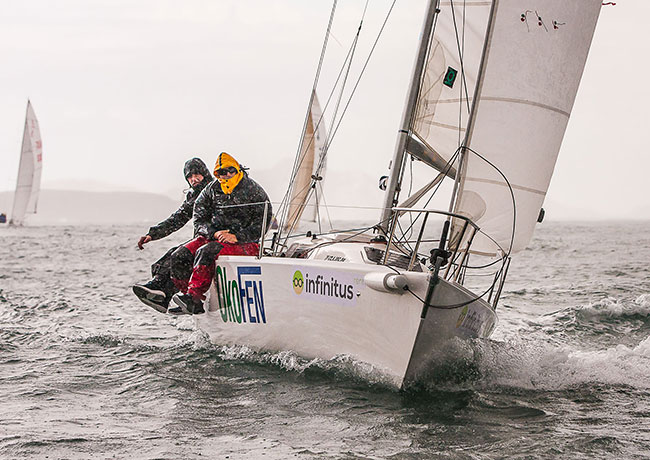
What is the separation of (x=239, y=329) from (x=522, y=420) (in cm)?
277

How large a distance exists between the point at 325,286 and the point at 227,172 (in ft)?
6.18

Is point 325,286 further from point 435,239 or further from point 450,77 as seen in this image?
point 450,77

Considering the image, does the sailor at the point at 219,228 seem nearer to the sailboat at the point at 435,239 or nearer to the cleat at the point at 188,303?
the cleat at the point at 188,303

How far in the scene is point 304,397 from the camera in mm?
5324

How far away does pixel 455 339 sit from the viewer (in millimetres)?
5484

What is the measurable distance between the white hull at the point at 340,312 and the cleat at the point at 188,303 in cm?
20

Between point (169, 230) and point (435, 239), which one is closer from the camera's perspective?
point (435, 239)

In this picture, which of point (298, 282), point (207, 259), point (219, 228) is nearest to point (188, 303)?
point (207, 259)

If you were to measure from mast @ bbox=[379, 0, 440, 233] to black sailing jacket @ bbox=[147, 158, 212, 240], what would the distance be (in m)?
2.04

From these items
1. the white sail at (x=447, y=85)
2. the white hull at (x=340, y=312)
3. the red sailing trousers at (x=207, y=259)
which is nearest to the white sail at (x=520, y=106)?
the white hull at (x=340, y=312)

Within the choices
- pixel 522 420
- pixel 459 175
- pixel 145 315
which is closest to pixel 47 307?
pixel 145 315

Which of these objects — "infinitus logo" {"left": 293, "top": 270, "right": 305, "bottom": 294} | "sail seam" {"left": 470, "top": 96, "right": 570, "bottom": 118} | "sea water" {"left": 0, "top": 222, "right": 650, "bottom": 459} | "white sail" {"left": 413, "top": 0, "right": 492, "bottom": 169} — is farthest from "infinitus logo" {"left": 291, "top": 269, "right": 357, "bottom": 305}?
"white sail" {"left": 413, "top": 0, "right": 492, "bottom": 169}

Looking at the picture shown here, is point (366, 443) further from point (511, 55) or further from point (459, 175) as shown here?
point (511, 55)

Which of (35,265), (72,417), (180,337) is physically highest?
(72,417)
